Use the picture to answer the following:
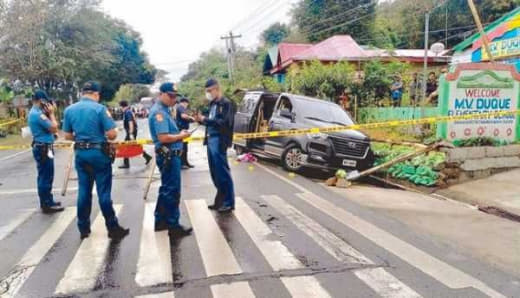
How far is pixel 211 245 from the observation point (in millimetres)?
5039

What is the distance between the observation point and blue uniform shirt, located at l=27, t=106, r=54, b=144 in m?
6.38

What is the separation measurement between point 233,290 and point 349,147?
645 centimetres

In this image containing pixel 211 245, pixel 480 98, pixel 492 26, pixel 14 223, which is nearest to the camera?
pixel 211 245

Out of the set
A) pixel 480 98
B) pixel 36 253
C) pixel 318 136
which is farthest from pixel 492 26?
pixel 36 253

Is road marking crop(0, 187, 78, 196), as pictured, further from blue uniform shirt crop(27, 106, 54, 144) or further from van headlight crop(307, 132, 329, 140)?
van headlight crop(307, 132, 329, 140)

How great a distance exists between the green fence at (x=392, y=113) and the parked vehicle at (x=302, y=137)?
4.42 meters

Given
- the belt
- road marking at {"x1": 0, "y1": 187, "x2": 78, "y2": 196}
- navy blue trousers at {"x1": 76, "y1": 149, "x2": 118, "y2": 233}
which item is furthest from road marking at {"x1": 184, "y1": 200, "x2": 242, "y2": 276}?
road marking at {"x1": 0, "y1": 187, "x2": 78, "y2": 196}

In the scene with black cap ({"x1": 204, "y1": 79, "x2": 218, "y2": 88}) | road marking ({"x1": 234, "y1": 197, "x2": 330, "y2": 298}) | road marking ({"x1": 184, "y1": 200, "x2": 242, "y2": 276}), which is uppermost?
black cap ({"x1": 204, "y1": 79, "x2": 218, "y2": 88})

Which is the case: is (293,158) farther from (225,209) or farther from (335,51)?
Result: (335,51)

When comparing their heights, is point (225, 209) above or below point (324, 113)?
below

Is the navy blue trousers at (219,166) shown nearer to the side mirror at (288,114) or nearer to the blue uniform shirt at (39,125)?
the blue uniform shirt at (39,125)

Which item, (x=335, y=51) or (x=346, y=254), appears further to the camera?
(x=335, y=51)

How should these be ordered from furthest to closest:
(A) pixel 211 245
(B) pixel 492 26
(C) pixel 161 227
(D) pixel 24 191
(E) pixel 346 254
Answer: (B) pixel 492 26
(D) pixel 24 191
(C) pixel 161 227
(A) pixel 211 245
(E) pixel 346 254

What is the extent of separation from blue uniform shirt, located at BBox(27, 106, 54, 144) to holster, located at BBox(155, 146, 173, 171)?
2184 millimetres
